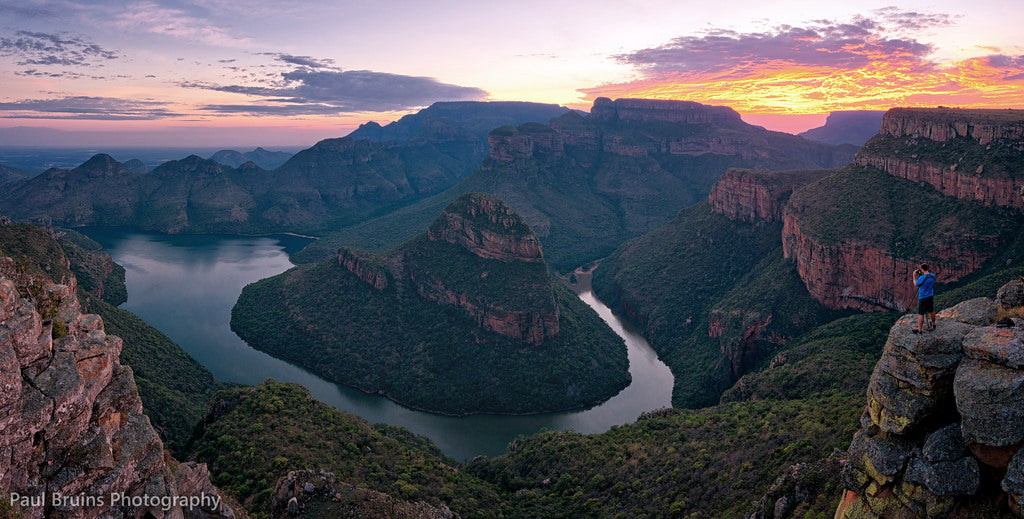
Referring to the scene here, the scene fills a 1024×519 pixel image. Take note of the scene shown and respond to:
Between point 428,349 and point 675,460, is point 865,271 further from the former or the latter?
Answer: point 428,349

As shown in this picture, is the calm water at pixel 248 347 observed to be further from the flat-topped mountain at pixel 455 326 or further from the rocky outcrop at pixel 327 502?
the rocky outcrop at pixel 327 502

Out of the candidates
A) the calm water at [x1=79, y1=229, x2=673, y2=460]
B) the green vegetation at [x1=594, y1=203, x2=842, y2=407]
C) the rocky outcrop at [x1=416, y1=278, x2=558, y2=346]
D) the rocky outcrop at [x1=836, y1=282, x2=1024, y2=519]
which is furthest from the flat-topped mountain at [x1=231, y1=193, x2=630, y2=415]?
the rocky outcrop at [x1=836, y1=282, x2=1024, y2=519]

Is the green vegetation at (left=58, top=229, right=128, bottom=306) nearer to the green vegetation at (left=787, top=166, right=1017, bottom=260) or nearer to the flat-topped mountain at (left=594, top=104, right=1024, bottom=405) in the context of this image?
the flat-topped mountain at (left=594, top=104, right=1024, bottom=405)

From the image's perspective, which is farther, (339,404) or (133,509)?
(339,404)

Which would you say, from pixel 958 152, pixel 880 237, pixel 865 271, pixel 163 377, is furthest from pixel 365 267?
pixel 958 152

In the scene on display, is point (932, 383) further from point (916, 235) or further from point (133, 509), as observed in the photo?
point (916, 235)

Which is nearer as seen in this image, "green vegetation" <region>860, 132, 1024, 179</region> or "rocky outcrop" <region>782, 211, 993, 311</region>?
"rocky outcrop" <region>782, 211, 993, 311</region>

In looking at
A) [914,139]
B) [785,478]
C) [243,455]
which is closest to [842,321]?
[914,139]
